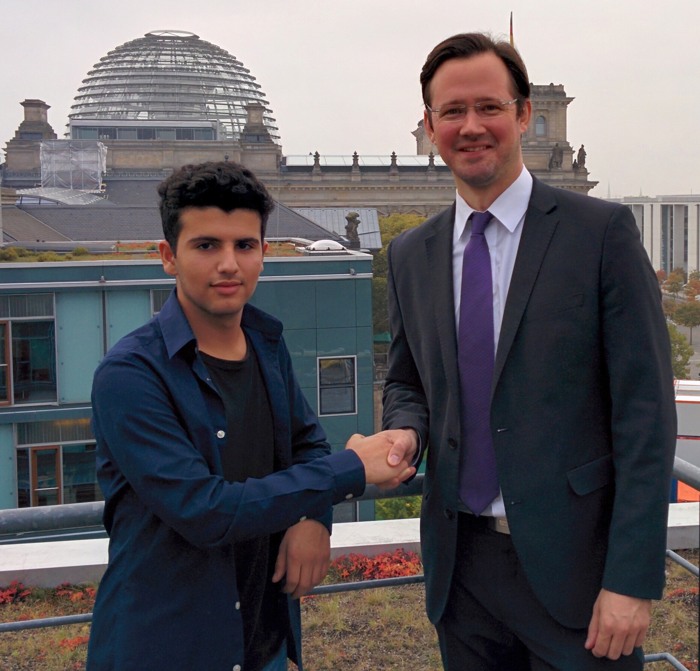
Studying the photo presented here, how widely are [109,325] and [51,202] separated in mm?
29506

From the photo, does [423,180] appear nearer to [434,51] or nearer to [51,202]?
[51,202]

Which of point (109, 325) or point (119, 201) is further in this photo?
point (119, 201)

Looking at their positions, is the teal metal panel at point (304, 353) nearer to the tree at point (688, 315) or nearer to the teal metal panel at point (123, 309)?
the teal metal panel at point (123, 309)

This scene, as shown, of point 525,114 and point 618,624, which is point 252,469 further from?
point 525,114

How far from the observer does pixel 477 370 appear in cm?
271

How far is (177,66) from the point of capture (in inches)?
4055

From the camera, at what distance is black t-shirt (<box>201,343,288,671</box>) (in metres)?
2.54

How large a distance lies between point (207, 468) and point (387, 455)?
541 millimetres

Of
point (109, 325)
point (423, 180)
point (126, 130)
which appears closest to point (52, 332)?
point (109, 325)

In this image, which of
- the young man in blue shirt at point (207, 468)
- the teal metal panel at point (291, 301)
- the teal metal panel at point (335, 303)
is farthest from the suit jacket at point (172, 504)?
the teal metal panel at point (335, 303)

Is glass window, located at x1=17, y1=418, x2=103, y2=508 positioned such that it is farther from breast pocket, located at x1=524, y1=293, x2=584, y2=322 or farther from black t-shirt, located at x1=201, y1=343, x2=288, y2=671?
breast pocket, located at x1=524, y1=293, x2=584, y2=322

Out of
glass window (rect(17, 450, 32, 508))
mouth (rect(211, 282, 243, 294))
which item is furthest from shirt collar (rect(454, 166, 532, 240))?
glass window (rect(17, 450, 32, 508))

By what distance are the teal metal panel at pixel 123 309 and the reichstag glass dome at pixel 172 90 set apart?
73476mm

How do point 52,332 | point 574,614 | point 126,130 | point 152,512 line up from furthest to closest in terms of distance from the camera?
point 126,130
point 52,332
point 574,614
point 152,512
